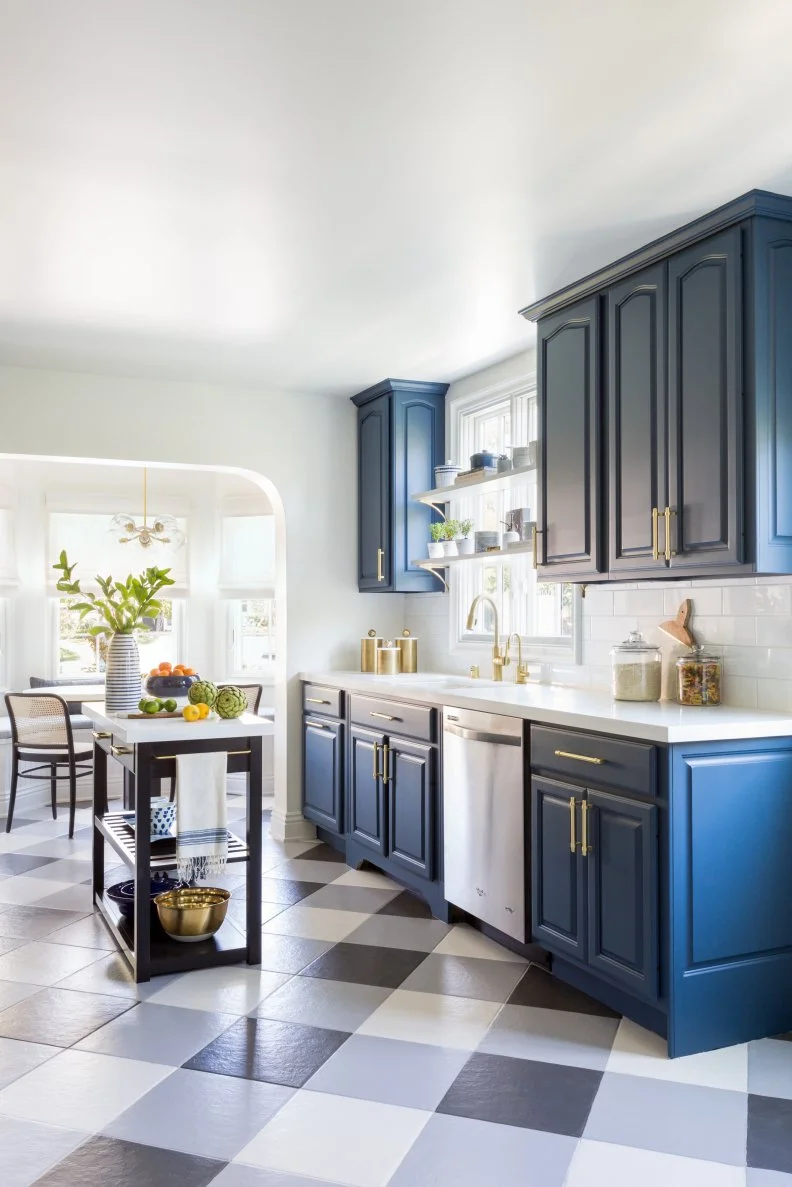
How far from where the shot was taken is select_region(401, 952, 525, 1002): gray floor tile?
3.23 meters

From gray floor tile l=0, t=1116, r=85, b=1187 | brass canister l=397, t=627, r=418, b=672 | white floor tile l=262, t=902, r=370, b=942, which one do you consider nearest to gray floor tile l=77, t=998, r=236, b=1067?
gray floor tile l=0, t=1116, r=85, b=1187

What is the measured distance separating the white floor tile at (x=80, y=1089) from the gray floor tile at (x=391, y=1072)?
0.49m

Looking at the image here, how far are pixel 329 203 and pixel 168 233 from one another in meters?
0.61

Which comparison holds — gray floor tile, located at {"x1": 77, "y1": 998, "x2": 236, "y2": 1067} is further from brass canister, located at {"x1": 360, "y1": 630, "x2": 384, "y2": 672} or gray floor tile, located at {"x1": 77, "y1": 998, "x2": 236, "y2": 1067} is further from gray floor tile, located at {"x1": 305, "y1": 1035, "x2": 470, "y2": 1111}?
brass canister, located at {"x1": 360, "y1": 630, "x2": 384, "y2": 672}

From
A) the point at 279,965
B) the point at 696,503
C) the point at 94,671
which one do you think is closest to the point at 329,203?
the point at 696,503

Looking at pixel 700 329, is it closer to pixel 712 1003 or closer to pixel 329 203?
pixel 329 203

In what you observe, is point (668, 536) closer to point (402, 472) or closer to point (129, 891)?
point (402, 472)

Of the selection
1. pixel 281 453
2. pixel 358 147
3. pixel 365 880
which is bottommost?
pixel 365 880

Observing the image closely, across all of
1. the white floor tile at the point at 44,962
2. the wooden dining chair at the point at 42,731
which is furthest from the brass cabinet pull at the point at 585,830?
the wooden dining chair at the point at 42,731

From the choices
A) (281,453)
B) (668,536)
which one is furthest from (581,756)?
(281,453)

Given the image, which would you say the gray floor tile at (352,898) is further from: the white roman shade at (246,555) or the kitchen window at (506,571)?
the white roman shade at (246,555)

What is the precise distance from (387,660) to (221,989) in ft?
7.58

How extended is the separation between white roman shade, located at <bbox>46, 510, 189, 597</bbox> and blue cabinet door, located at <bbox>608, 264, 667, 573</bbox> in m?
4.80

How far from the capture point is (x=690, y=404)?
3.13 metres
